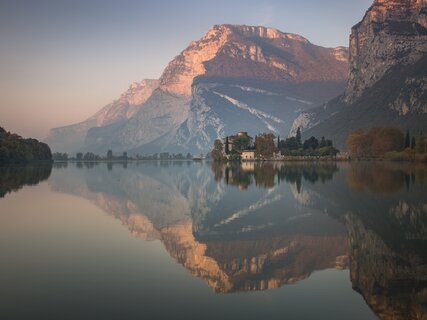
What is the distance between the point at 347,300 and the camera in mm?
14281

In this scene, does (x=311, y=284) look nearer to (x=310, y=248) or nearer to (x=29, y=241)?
(x=310, y=248)

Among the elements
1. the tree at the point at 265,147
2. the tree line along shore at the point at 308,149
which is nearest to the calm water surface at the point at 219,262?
the tree line along shore at the point at 308,149

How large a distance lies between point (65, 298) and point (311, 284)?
25.6 feet

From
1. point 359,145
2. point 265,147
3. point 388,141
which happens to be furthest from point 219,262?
point 265,147

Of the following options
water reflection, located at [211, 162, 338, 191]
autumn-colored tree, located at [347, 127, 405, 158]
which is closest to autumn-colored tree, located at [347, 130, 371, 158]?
autumn-colored tree, located at [347, 127, 405, 158]

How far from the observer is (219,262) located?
1923 centimetres

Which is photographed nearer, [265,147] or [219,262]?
[219,262]

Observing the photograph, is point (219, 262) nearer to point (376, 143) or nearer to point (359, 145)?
point (376, 143)

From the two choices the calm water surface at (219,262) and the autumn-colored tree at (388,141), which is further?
the autumn-colored tree at (388,141)

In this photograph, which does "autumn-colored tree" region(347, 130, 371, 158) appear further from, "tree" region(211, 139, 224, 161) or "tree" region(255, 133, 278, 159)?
"tree" region(211, 139, 224, 161)

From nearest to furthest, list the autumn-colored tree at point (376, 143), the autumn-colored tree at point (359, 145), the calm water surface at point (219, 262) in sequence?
the calm water surface at point (219, 262) → the autumn-colored tree at point (376, 143) → the autumn-colored tree at point (359, 145)

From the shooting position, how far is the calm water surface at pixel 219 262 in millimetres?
13602

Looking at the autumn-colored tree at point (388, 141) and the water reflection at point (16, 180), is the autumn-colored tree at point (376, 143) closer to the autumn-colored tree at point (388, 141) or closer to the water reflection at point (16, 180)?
the autumn-colored tree at point (388, 141)

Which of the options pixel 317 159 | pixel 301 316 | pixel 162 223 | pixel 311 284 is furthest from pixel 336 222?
pixel 317 159
